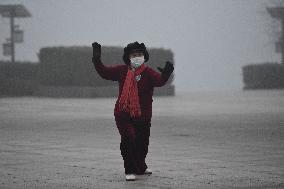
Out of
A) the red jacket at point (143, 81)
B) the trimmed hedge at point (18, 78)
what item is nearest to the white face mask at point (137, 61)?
the red jacket at point (143, 81)

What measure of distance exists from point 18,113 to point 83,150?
35.7ft

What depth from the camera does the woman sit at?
9.71 metres

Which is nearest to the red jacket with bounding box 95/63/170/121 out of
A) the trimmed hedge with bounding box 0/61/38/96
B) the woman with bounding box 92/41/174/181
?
the woman with bounding box 92/41/174/181

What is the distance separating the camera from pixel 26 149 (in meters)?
13.2

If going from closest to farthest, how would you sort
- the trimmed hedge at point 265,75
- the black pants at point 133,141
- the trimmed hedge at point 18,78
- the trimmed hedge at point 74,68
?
1. the black pants at point 133,141
2. the trimmed hedge at point 74,68
3. the trimmed hedge at point 18,78
4. the trimmed hedge at point 265,75

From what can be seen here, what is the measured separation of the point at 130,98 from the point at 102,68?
438 mm

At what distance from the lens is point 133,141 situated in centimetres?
980

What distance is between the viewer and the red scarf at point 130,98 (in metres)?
9.69

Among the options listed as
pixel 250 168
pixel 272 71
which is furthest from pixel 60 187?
pixel 272 71

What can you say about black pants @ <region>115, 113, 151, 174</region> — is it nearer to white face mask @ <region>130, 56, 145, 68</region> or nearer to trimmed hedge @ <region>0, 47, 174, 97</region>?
white face mask @ <region>130, 56, 145, 68</region>

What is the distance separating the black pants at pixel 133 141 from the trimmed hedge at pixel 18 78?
90.2 ft

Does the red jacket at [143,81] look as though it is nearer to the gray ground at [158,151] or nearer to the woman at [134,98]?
the woman at [134,98]

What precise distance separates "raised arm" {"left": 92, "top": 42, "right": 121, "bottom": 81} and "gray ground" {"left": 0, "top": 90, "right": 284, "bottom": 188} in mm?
1053

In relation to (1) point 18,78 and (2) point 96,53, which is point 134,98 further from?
(1) point 18,78
